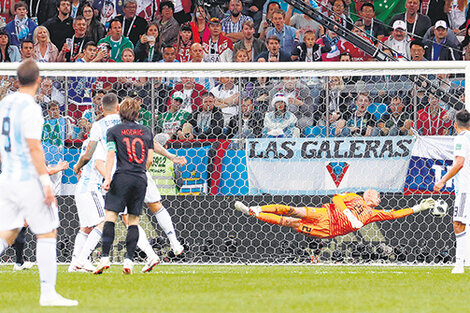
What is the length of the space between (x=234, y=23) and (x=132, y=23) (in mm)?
2038

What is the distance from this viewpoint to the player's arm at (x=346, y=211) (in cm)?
1116

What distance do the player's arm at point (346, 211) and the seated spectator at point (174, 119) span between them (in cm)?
280

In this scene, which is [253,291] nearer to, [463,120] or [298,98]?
[463,120]

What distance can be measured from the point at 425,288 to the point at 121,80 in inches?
278

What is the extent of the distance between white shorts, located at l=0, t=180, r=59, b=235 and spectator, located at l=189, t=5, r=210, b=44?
35.0 ft

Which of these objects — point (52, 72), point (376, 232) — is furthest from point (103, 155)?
point (376, 232)

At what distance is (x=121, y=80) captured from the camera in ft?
44.4

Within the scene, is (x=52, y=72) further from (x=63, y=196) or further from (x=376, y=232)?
(x=376, y=232)

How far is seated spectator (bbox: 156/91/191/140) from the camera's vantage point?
42.7 ft

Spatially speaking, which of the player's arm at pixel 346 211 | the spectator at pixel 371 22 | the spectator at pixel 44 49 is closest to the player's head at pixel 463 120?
the player's arm at pixel 346 211

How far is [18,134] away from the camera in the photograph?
6.14 meters

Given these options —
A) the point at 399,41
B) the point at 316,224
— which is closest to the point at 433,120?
the point at 316,224

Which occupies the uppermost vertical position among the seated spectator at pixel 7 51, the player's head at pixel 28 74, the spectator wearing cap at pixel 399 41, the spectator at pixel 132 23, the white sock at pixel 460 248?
the spectator at pixel 132 23

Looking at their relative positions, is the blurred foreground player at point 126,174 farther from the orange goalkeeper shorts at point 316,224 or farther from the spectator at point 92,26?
the spectator at point 92,26
